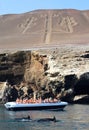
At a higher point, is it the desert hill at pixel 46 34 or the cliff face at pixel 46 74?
the desert hill at pixel 46 34

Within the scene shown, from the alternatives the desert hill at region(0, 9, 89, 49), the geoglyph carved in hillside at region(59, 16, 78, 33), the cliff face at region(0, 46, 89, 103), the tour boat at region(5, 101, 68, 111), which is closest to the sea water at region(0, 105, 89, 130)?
the tour boat at region(5, 101, 68, 111)

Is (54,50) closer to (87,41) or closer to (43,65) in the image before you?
(43,65)

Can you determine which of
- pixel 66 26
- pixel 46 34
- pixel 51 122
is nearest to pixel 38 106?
pixel 51 122

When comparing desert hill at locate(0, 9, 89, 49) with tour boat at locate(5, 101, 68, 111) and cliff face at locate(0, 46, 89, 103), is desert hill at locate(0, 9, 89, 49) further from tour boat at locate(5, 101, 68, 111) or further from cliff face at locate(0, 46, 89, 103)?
tour boat at locate(5, 101, 68, 111)

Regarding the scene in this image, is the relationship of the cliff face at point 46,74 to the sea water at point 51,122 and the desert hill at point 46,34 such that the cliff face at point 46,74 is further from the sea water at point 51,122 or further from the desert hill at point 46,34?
the desert hill at point 46,34

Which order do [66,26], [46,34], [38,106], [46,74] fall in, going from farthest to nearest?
[66,26] → [46,34] → [46,74] → [38,106]

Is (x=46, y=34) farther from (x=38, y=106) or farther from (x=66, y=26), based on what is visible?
(x=38, y=106)

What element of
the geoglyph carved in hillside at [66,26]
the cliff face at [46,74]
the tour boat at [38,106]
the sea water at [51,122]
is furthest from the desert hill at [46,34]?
the sea water at [51,122]
